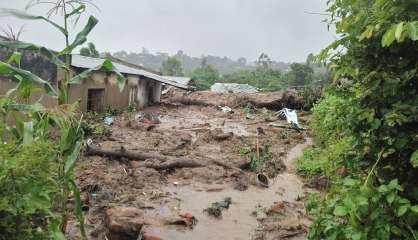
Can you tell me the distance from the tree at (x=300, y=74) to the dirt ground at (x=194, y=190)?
24223 millimetres

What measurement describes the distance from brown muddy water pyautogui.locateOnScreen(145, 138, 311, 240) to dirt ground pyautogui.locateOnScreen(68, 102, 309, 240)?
0.02m

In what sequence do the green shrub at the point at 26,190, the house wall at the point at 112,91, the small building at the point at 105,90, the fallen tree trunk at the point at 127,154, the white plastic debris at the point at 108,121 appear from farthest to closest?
the small building at the point at 105,90, the white plastic debris at the point at 108,121, the house wall at the point at 112,91, the fallen tree trunk at the point at 127,154, the green shrub at the point at 26,190

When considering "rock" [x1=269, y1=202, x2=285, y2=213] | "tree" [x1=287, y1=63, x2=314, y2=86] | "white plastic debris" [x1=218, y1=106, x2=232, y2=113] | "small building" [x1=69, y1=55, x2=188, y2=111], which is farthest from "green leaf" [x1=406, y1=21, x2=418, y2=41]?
"tree" [x1=287, y1=63, x2=314, y2=86]

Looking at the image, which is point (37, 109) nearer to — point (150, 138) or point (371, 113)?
point (371, 113)

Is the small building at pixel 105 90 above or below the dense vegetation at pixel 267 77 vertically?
below

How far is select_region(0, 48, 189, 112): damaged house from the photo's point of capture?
1086cm

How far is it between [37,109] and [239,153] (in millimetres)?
8346

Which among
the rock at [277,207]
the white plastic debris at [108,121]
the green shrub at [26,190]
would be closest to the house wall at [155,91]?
the white plastic debris at [108,121]

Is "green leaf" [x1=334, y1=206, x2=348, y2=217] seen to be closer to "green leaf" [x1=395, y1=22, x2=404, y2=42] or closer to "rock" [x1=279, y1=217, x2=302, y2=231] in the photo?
"green leaf" [x1=395, y1=22, x2=404, y2=42]

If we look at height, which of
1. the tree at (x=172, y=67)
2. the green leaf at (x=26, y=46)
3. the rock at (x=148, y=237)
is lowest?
the rock at (x=148, y=237)

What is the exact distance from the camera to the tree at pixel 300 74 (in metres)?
36.9

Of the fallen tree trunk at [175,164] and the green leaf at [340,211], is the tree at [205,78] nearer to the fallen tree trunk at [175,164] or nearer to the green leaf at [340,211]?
the fallen tree trunk at [175,164]

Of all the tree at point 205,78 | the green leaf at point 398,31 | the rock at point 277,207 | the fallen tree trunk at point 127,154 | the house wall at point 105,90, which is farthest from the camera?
the tree at point 205,78

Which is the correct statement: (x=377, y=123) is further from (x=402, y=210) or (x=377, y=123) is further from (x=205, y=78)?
(x=205, y=78)
